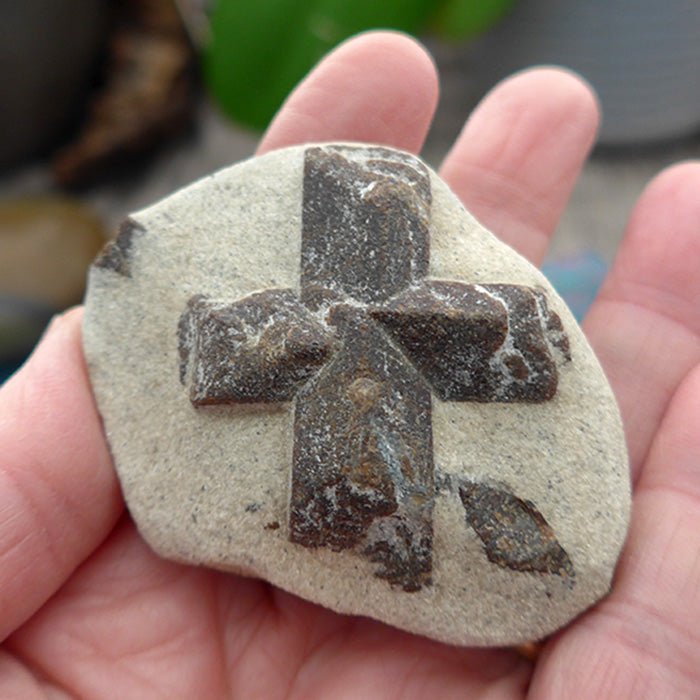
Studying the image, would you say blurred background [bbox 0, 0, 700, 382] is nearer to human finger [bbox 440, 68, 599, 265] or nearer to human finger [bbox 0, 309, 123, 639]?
human finger [bbox 440, 68, 599, 265]

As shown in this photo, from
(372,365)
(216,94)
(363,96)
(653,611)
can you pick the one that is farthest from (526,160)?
(216,94)

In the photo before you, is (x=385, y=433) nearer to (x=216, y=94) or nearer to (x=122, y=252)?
(x=122, y=252)

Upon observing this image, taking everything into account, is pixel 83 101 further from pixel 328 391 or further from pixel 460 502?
pixel 460 502

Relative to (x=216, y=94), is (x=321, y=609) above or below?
below

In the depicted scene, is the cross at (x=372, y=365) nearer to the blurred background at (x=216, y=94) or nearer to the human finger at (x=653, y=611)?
the human finger at (x=653, y=611)

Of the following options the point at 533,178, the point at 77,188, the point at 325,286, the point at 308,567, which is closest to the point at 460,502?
the point at 308,567
